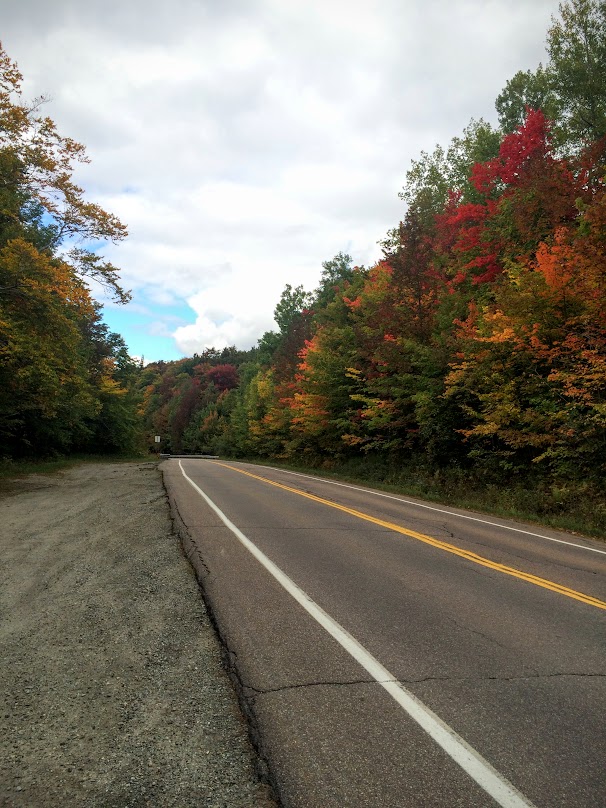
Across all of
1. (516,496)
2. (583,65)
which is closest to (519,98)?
(583,65)

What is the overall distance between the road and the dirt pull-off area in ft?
0.88

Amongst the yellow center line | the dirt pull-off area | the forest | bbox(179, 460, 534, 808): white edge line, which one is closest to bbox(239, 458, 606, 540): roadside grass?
the forest

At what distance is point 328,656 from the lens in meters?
3.69

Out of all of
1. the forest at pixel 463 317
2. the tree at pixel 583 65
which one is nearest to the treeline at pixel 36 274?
the forest at pixel 463 317

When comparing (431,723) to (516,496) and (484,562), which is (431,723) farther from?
(516,496)

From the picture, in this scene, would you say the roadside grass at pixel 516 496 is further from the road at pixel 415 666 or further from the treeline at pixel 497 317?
the road at pixel 415 666

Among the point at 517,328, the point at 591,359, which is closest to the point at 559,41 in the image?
the point at 517,328

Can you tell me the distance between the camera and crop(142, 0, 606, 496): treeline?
12.9m

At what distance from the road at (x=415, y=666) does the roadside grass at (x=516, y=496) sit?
4.06 meters

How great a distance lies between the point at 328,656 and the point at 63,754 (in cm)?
187

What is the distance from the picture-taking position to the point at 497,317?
13836 millimetres

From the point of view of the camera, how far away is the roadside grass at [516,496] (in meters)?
11.3

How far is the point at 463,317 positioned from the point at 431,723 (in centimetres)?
1731

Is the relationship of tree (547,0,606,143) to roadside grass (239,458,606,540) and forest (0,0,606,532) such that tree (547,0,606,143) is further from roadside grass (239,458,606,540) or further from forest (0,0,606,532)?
roadside grass (239,458,606,540)
